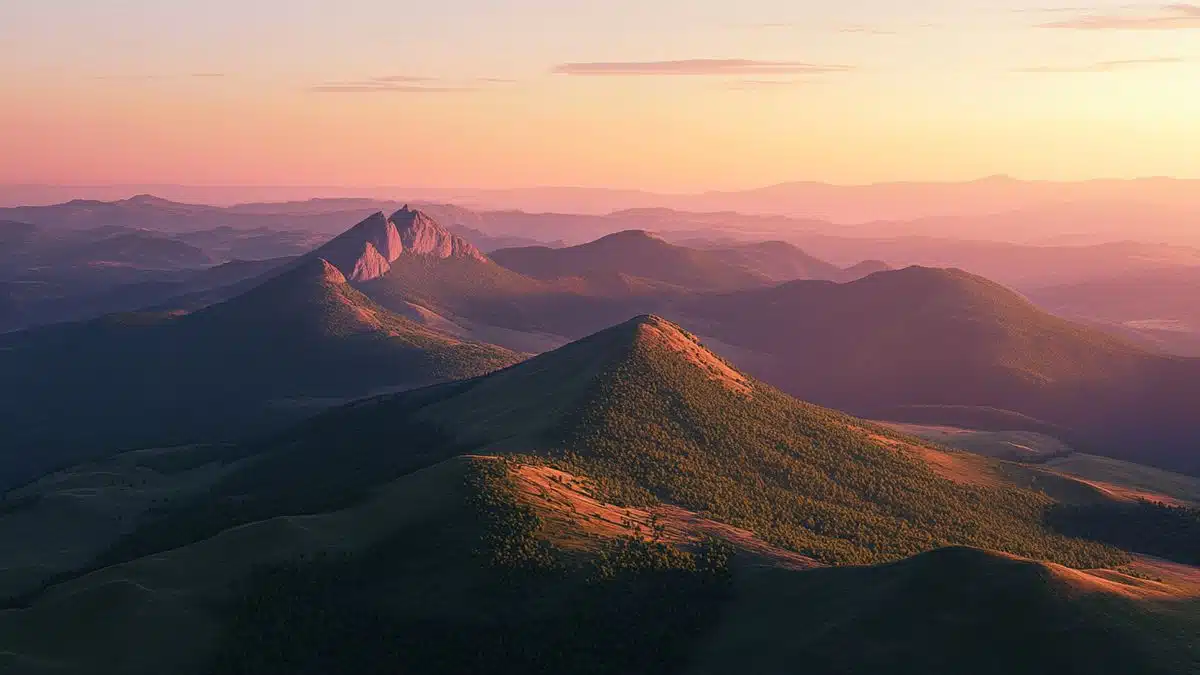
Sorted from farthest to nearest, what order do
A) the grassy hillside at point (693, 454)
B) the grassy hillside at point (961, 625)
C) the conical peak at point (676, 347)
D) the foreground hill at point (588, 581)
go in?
1. the conical peak at point (676, 347)
2. the grassy hillside at point (693, 454)
3. the foreground hill at point (588, 581)
4. the grassy hillside at point (961, 625)

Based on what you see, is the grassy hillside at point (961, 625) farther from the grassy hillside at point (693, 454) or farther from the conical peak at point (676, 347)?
the conical peak at point (676, 347)

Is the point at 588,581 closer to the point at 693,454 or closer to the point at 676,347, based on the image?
the point at 693,454

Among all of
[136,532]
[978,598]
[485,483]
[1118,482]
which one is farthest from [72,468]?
[1118,482]

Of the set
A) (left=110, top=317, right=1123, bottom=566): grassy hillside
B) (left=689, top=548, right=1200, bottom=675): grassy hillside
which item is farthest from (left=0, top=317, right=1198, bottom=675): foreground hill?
(left=110, top=317, right=1123, bottom=566): grassy hillside

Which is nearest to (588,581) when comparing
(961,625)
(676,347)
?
(961,625)

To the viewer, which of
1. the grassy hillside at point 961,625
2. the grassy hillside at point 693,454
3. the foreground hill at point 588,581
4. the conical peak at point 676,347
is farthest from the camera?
the conical peak at point 676,347

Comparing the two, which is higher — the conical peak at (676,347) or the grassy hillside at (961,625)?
the conical peak at (676,347)

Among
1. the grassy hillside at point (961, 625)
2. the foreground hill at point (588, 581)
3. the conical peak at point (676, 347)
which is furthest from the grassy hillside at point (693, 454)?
the grassy hillside at point (961, 625)

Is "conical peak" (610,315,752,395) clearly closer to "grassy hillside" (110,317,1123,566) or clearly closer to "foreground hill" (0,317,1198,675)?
"grassy hillside" (110,317,1123,566)
